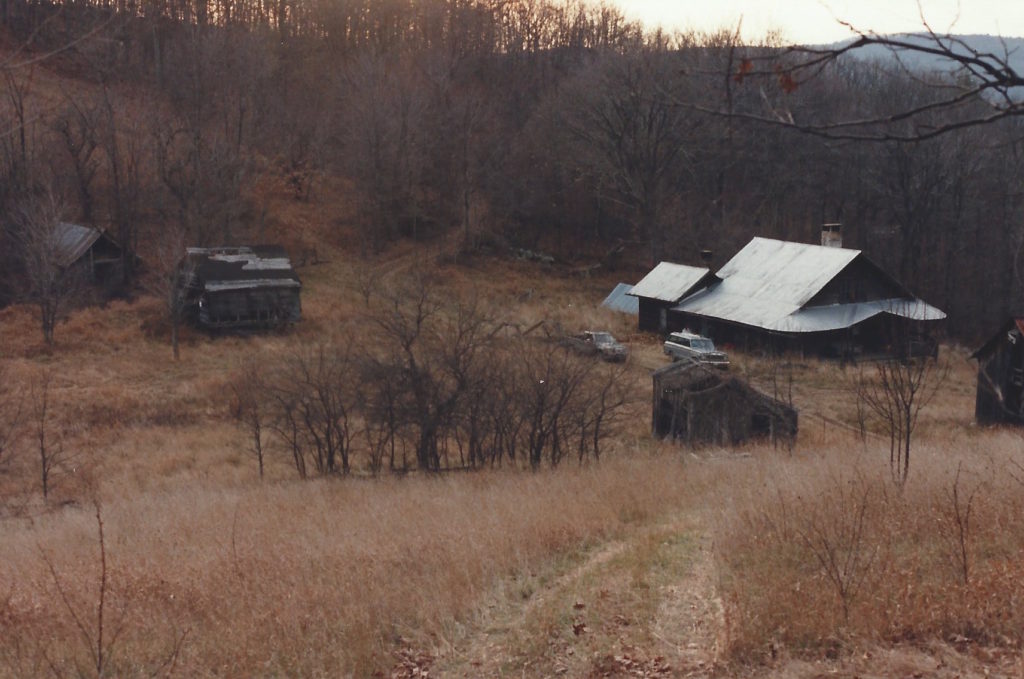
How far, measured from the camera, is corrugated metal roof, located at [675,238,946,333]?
32688 mm

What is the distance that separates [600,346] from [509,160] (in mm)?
23658

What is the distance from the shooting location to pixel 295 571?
8547 millimetres

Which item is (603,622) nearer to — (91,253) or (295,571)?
(295,571)

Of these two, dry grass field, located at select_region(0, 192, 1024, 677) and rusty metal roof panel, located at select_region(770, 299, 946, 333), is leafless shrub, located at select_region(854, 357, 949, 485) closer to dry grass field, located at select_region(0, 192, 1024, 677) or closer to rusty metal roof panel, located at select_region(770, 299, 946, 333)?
dry grass field, located at select_region(0, 192, 1024, 677)

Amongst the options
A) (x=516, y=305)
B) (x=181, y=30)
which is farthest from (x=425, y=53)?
(x=516, y=305)

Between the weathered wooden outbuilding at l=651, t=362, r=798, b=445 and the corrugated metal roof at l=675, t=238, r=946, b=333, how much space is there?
10.5 meters

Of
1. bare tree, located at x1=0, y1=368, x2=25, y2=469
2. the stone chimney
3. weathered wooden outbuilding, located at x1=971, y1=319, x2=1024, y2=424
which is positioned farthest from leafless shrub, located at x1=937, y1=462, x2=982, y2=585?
the stone chimney

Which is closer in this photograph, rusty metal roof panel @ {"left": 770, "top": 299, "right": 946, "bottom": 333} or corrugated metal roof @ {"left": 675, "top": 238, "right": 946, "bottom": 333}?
rusty metal roof panel @ {"left": 770, "top": 299, "right": 946, "bottom": 333}

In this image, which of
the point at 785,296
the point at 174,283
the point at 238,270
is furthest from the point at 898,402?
the point at 238,270

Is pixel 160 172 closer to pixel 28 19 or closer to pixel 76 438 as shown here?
pixel 76 438

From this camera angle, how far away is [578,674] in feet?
19.5

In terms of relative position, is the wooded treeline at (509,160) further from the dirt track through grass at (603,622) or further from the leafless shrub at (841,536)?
the dirt track through grass at (603,622)

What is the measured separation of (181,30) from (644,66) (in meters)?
33.7

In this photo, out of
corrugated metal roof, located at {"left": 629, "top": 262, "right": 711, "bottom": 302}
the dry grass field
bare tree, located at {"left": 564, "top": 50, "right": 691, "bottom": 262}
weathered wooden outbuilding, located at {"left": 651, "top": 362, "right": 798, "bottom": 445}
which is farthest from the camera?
bare tree, located at {"left": 564, "top": 50, "right": 691, "bottom": 262}
